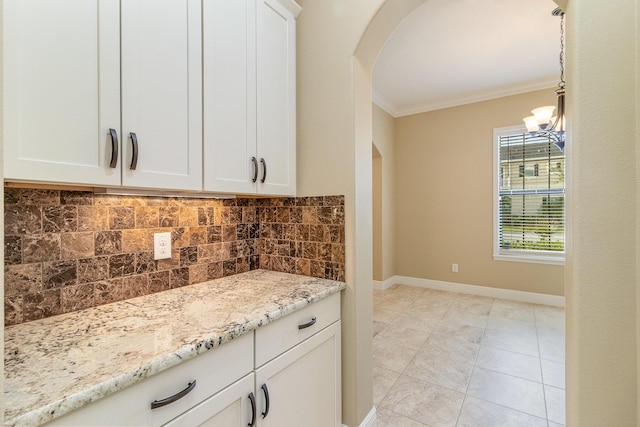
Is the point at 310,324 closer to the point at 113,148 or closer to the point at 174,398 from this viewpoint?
the point at 174,398

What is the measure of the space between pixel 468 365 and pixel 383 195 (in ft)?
8.51

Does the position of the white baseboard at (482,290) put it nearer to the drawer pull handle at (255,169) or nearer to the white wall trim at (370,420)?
the white wall trim at (370,420)

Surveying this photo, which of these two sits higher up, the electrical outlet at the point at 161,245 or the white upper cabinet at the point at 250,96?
the white upper cabinet at the point at 250,96

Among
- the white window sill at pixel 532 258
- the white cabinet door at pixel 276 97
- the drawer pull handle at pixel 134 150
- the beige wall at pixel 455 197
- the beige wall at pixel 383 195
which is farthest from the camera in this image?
the beige wall at pixel 383 195

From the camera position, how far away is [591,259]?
37.5 inches

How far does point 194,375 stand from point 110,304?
0.62 meters

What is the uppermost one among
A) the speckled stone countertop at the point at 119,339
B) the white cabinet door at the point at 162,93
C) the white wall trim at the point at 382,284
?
the white cabinet door at the point at 162,93

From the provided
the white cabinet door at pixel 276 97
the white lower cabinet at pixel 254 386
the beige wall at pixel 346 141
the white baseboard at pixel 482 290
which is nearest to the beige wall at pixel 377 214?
the white baseboard at pixel 482 290

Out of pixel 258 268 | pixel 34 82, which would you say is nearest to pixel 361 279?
pixel 258 268

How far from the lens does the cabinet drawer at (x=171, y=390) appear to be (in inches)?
26.5

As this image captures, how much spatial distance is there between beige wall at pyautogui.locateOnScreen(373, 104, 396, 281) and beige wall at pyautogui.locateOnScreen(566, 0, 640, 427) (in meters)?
3.22

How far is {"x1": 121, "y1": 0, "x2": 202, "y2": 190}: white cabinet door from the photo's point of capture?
38.6 inches

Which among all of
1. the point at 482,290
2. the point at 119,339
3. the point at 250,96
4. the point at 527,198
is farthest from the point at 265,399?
the point at 527,198

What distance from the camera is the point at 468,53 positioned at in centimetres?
298
